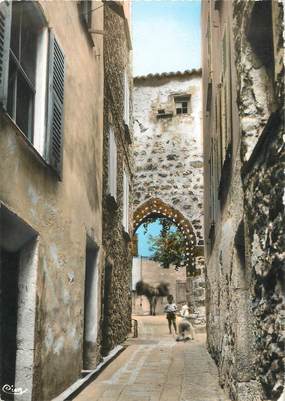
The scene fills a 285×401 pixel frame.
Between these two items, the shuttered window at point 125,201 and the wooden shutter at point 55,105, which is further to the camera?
the shuttered window at point 125,201

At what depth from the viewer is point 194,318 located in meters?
15.8

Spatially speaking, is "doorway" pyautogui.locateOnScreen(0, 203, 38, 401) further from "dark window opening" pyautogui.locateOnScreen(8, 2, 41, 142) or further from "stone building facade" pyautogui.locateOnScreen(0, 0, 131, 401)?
"dark window opening" pyautogui.locateOnScreen(8, 2, 41, 142)

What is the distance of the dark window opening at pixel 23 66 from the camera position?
14.8ft

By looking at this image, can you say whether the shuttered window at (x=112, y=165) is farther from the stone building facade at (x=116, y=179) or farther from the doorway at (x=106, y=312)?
the doorway at (x=106, y=312)

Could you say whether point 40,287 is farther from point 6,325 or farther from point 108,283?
point 108,283

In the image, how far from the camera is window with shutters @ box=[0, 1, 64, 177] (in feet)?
15.3

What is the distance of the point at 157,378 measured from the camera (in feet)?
22.9

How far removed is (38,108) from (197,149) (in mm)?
13647

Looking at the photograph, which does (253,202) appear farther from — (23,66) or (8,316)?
(23,66)

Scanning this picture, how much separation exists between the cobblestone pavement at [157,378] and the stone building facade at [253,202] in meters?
0.47

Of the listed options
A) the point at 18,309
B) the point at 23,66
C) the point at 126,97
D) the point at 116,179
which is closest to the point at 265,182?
the point at 18,309

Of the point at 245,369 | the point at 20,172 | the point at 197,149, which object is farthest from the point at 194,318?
the point at 20,172

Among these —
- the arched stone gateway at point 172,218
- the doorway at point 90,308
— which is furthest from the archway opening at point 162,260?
the doorway at point 90,308

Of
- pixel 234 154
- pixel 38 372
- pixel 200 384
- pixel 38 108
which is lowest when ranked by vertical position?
pixel 200 384
